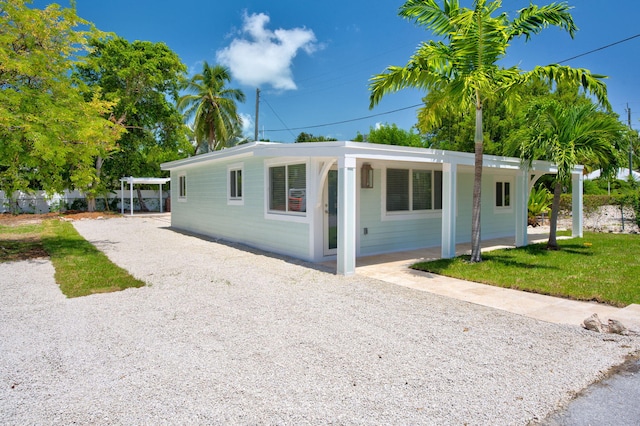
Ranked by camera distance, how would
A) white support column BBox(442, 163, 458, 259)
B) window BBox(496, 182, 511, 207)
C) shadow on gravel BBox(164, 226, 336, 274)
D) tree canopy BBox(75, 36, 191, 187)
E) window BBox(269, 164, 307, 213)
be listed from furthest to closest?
tree canopy BBox(75, 36, 191, 187) < window BBox(496, 182, 511, 207) < window BBox(269, 164, 307, 213) < white support column BBox(442, 163, 458, 259) < shadow on gravel BBox(164, 226, 336, 274)

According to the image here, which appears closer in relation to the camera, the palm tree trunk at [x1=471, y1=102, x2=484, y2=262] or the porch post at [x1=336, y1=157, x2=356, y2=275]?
the porch post at [x1=336, y1=157, x2=356, y2=275]

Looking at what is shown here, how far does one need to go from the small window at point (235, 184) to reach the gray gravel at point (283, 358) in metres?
5.57

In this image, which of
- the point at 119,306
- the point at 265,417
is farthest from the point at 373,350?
the point at 119,306

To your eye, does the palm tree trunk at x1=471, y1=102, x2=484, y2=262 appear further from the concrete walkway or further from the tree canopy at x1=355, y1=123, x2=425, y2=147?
the tree canopy at x1=355, y1=123, x2=425, y2=147

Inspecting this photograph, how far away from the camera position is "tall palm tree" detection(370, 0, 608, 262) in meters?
6.88

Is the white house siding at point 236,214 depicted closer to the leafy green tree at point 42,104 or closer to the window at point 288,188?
the window at point 288,188

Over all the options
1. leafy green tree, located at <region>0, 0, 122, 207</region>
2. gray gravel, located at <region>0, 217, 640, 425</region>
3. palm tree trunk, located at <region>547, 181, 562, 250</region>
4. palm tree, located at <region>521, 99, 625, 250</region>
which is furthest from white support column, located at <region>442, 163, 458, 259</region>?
leafy green tree, located at <region>0, 0, 122, 207</region>

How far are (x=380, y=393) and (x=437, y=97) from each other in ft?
22.4

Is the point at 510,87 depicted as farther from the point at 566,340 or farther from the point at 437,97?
the point at 566,340

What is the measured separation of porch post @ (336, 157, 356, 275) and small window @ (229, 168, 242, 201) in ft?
16.3

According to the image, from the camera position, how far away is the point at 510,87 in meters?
7.38

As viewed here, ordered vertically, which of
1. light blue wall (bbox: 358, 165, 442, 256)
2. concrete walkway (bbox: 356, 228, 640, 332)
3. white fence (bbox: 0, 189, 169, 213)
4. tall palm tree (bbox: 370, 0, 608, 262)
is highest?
tall palm tree (bbox: 370, 0, 608, 262)

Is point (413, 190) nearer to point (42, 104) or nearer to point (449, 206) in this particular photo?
point (449, 206)

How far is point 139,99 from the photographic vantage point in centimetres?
2291
